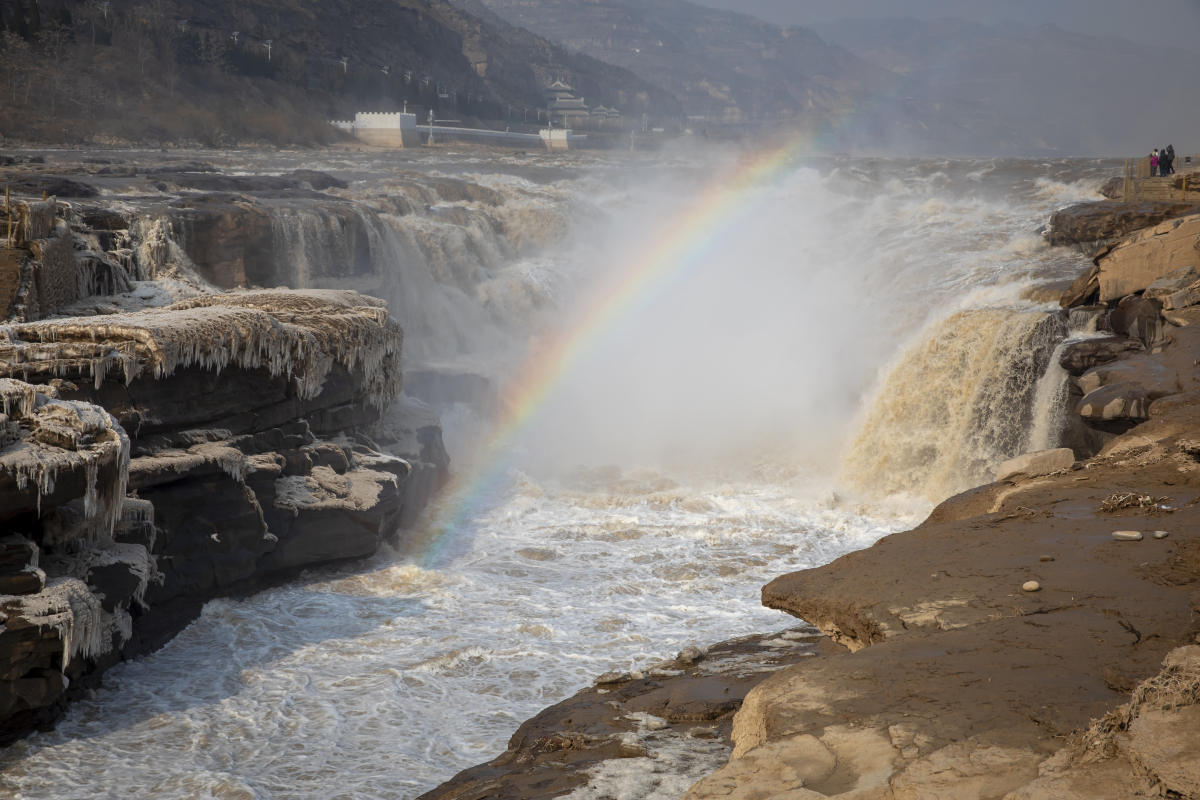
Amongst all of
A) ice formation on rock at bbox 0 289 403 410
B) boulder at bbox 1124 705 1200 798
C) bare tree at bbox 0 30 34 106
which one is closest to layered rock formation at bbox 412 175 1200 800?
boulder at bbox 1124 705 1200 798

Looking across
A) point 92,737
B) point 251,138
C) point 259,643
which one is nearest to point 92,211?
point 259,643

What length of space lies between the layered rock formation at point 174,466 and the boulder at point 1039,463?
7324 mm

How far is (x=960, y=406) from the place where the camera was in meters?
14.3

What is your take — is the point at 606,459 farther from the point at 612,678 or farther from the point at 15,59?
the point at 15,59

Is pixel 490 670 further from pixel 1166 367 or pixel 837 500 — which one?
pixel 1166 367

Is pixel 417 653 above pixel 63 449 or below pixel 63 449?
below

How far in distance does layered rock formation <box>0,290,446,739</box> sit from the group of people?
19.0 meters

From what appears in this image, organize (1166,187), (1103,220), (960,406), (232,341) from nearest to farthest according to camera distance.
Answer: (232,341)
(960,406)
(1103,220)
(1166,187)

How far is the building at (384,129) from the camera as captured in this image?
2226 inches

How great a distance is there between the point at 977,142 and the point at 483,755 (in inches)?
7588

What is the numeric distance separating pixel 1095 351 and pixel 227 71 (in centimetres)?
5756

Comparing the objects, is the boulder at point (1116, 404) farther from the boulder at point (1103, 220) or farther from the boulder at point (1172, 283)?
the boulder at point (1103, 220)

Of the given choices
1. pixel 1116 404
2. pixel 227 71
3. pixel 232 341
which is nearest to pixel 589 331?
pixel 232 341

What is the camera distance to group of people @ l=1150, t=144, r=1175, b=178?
21688 millimetres
